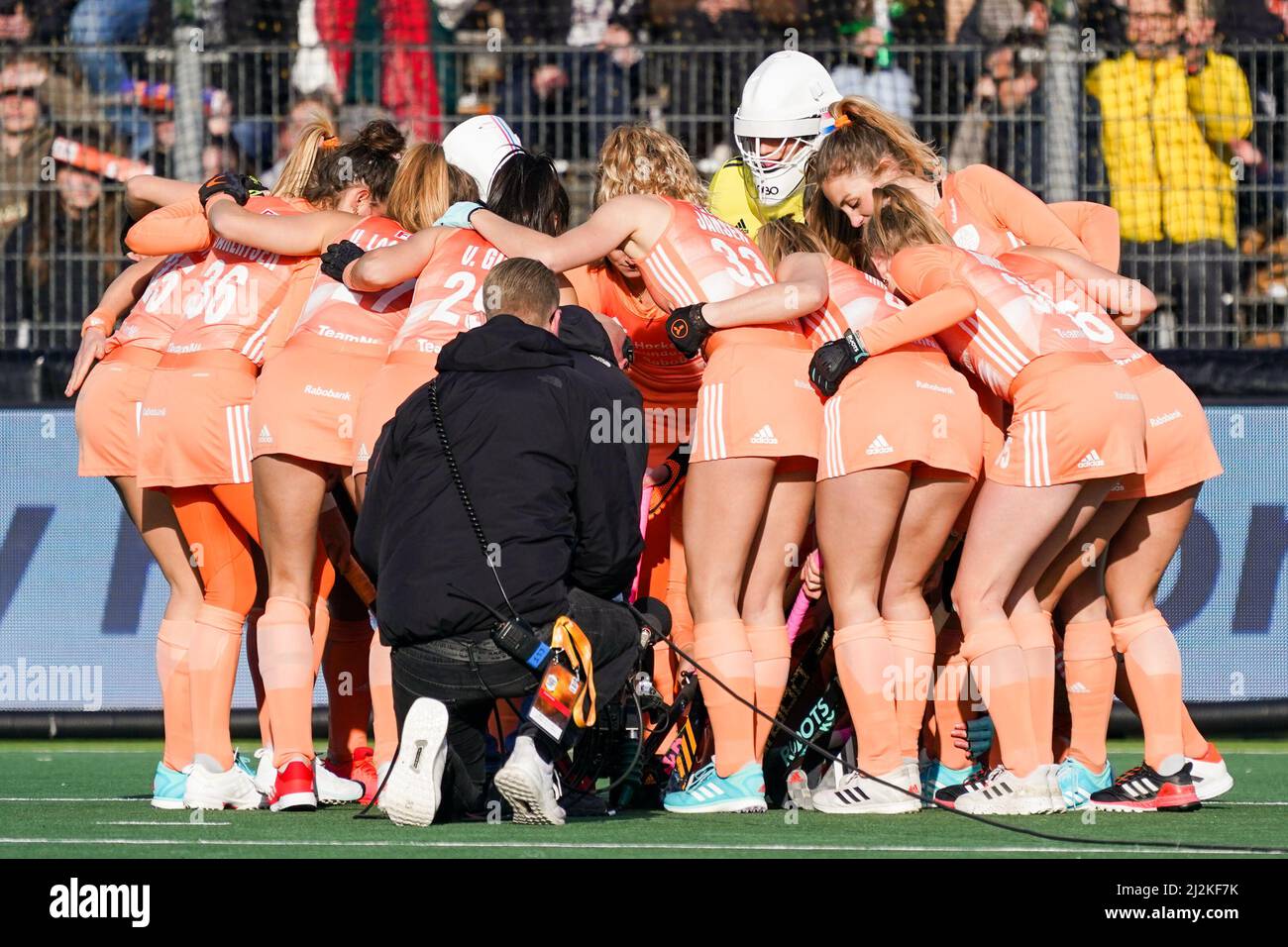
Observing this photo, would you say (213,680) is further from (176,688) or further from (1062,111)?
(1062,111)

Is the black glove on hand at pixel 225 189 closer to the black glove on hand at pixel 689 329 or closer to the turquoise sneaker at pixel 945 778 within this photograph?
the black glove on hand at pixel 689 329

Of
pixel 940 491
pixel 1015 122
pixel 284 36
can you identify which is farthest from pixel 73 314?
pixel 940 491

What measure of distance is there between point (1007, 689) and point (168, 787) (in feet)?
8.72

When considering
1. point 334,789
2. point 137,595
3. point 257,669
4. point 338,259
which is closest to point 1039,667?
point 334,789

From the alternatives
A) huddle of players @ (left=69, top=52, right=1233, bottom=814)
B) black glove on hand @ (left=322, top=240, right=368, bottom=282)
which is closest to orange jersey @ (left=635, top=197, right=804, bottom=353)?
huddle of players @ (left=69, top=52, right=1233, bottom=814)

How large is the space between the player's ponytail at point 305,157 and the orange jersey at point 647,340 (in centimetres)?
104

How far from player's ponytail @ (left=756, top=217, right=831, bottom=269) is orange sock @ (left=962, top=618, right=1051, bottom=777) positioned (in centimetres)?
143

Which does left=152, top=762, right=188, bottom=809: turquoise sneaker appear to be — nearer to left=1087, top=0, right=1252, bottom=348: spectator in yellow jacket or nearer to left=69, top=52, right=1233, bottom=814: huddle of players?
left=69, top=52, right=1233, bottom=814: huddle of players

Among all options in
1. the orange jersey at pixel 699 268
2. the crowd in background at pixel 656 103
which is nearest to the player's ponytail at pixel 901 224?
the orange jersey at pixel 699 268

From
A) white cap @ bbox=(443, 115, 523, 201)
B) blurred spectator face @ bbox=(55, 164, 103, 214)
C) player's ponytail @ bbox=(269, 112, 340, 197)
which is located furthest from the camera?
blurred spectator face @ bbox=(55, 164, 103, 214)

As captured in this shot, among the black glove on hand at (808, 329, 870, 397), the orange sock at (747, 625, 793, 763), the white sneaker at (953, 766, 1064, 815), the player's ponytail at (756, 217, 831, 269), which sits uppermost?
the player's ponytail at (756, 217, 831, 269)

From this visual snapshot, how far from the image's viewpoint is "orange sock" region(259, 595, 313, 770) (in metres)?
6.16

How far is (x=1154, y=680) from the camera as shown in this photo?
645cm

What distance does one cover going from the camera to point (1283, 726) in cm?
909
